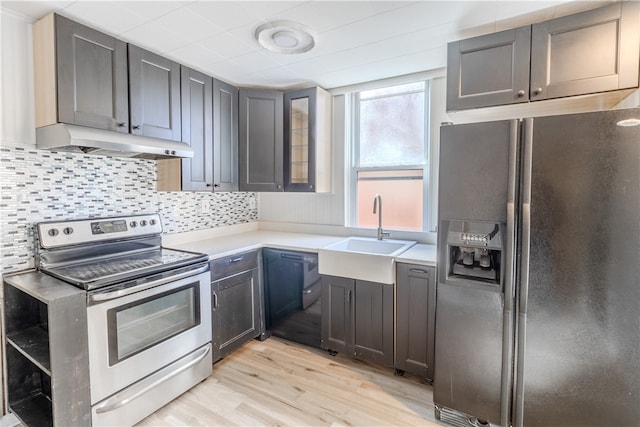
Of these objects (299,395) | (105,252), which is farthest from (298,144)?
(299,395)

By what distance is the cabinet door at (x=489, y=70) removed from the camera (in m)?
1.74

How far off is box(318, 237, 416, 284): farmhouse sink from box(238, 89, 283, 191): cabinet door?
0.88 metres

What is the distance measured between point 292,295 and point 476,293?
1397 mm

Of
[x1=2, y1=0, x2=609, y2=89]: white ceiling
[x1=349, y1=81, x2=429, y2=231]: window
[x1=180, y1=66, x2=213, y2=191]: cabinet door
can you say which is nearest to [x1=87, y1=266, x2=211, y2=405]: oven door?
[x1=180, y1=66, x2=213, y2=191]: cabinet door

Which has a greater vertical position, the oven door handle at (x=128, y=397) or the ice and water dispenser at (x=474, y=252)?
the ice and water dispenser at (x=474, y=252)

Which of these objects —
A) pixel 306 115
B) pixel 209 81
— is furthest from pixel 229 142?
pixel 306 115

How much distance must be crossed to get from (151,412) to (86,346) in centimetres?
59

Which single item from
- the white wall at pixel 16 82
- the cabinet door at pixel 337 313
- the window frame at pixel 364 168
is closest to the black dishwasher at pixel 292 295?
the cabinet door at pixel 337 313

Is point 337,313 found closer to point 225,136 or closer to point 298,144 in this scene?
point 298,144

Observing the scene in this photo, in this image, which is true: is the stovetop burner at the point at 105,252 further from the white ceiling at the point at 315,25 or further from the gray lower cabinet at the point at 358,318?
the white ceiling at the point at 315,25

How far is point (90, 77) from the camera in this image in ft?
5.86

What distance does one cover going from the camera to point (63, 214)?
191cm

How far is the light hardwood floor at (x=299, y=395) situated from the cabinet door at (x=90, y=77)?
174 cm

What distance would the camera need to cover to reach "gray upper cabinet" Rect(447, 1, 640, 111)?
1.54m
